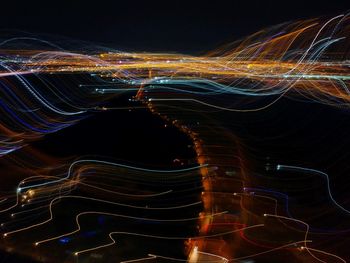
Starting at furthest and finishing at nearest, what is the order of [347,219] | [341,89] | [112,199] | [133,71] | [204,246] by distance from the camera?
[133,71]
[341,89]
[112,199]
[347,219]
[204,246]

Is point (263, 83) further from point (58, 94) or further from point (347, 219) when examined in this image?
point (347, 219)

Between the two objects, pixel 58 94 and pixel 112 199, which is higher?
pixel 58 94

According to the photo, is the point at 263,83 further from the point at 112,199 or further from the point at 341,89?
the point at 112,199

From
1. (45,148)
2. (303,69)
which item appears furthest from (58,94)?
(303,69)

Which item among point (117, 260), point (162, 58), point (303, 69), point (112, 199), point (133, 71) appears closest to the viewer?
point (117, 260)

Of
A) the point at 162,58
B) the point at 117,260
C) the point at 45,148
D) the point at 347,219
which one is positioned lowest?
the point at 347,219

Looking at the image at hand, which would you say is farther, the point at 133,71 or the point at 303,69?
the point at 133,71

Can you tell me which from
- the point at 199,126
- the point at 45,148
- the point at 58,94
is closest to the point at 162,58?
the point at 58,94

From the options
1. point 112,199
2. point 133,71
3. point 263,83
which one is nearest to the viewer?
point 112,199

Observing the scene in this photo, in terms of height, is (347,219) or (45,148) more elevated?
(45,148)
